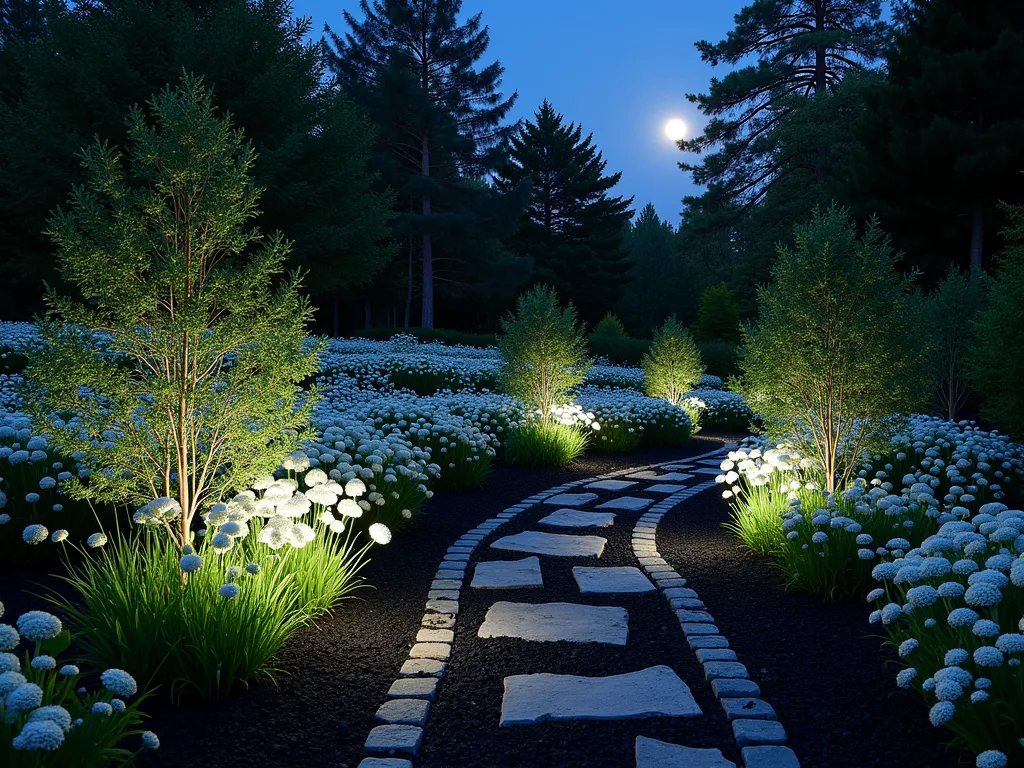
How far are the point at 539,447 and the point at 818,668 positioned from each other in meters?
6.51

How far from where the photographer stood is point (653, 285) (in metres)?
56.3

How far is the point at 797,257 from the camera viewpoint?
224 inches

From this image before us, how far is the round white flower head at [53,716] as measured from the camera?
1642 mm

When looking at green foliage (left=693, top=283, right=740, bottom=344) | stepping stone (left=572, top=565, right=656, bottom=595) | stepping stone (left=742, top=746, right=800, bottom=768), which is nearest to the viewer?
stepping stone (left=742, top=746, right=800, bottom=768)

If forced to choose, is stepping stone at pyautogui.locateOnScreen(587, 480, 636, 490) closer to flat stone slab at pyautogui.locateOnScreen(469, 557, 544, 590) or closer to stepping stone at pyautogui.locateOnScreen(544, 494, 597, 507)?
stepping stone at pyautogui.locateOnScreen(544, 494, 597, 507)

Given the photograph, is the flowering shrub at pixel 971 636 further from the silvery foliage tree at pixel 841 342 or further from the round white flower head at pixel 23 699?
the round white flower head at pixel 23 699

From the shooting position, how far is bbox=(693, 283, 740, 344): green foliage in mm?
34969

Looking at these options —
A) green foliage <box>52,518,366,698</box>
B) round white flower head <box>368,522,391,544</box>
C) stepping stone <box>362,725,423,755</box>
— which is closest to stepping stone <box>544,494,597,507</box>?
round white flower head <box>368,522,391,544</box>

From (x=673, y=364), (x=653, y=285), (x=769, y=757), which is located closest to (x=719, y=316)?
(x=673, y=364)

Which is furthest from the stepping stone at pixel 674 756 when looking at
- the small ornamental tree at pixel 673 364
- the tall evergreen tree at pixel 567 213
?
the tall evergreen tree at pixel 567 213

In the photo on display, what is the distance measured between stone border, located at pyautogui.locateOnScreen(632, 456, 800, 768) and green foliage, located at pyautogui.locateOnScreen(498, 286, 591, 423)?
6.00 m

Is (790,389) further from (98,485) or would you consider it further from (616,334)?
(616,334)

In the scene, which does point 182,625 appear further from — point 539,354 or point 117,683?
point 539,354

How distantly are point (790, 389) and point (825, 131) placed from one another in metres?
21.8
